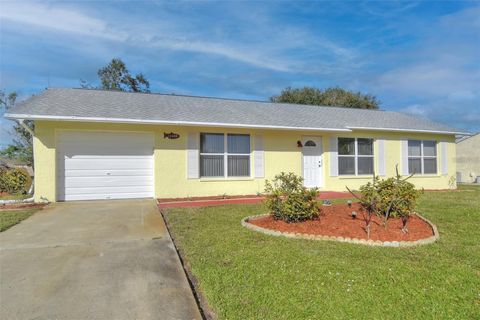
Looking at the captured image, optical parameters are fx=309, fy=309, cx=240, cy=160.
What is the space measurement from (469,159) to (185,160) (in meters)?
23.9

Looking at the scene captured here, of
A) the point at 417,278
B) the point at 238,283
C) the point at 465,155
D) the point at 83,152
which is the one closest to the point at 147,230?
the point at 238,283

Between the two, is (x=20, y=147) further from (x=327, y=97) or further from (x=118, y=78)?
(x=327, y=97)

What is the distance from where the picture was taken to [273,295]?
3.27 metres

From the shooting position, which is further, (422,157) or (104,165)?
(422,157)

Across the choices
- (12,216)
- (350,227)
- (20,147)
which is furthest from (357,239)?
(20,147)

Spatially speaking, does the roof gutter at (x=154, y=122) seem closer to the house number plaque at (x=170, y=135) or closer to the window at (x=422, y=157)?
the house number plaque at (x=170, y=135)

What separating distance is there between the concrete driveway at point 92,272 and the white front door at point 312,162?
312 inches

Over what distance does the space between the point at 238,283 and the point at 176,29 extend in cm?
1271

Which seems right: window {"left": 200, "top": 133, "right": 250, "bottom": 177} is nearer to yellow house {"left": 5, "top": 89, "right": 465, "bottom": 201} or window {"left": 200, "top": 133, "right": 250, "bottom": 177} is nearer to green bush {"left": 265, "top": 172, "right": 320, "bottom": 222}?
yellow house {"left": 5, "top": 89, "right": 465, "bottom": 201}

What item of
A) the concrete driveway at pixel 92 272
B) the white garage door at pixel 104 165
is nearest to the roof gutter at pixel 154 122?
the white garage door at pixel 104 165

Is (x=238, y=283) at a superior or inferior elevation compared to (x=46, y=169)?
inferior

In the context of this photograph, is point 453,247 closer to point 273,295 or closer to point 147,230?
point 273,295

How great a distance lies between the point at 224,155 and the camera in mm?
11719

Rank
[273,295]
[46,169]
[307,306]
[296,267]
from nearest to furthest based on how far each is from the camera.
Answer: [307,306], [273,295], [296,267], [46,169]
